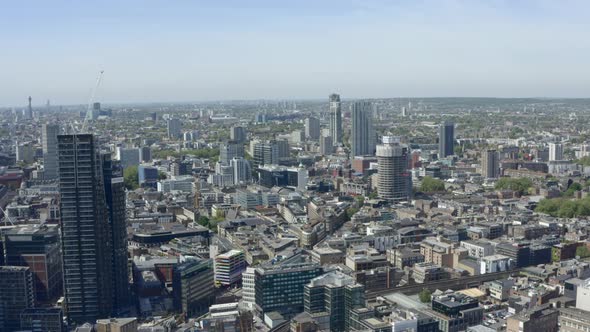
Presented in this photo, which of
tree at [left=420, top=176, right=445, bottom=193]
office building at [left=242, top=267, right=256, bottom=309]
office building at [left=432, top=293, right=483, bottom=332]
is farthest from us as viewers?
tree at [left=420, top=176, right=445, bottom=193]

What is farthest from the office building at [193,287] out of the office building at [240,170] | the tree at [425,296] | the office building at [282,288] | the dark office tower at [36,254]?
the office building at [240,170]

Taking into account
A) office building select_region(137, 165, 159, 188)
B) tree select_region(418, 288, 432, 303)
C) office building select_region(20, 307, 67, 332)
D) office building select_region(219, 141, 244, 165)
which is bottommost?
Answer: tree select_region(418, 288, 432, 303)

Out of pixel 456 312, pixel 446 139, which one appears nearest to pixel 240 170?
pixel 446 139

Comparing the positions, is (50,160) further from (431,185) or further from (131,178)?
(431,185)

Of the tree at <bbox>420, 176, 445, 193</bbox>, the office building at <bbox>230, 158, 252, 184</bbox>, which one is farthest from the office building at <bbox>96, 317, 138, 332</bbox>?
the office building at <bbox>230, 158, 252, 184</bbox>

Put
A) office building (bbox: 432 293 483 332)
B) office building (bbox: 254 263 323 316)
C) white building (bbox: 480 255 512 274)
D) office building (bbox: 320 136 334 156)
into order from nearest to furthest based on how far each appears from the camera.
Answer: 1. office building (bbox: 432 293 483 332)
2. office building (bbox: 254 263 323 316)
3. white building (bbox: 480 255 512 274)
4. office building (bbox: 320 136 334 156)

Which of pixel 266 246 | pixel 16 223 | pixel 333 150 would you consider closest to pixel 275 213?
pixel 266 246

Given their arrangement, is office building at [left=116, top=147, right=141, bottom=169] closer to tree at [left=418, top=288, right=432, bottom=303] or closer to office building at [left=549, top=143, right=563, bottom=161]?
office building at [left=549, top=143, right=563, bottom=161]

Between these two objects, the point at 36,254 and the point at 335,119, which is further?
the point at 335,119

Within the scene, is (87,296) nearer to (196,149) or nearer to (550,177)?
(550,177)
